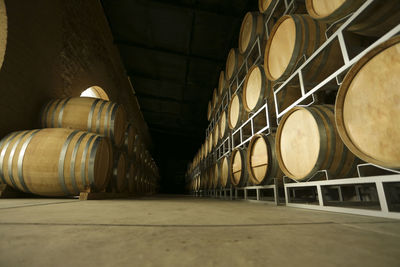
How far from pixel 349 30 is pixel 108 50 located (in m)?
7.16

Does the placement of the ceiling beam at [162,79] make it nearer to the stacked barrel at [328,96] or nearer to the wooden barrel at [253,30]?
the wooden barrel at [253,30]

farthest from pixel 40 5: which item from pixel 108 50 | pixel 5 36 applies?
pixel 108 50

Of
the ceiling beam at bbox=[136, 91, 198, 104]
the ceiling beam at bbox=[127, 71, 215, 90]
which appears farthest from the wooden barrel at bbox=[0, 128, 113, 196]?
the ceiling beam at bbox=[136, 91, 198, 104]

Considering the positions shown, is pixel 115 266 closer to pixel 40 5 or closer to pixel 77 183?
pixel 77 183

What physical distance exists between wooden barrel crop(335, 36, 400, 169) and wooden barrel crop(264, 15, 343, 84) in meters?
0.77

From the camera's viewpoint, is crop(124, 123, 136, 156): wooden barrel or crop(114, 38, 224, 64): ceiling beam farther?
crop(114, 38, 224, 64): ceiling beam

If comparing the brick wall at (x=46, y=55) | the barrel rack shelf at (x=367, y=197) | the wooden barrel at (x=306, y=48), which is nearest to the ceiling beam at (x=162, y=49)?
the brick wall at (x=46, y=55)

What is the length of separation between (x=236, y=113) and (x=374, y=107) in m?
3.02

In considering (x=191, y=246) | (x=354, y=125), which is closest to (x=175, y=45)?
(x=354, y=125)

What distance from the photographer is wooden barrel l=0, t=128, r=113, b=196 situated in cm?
256

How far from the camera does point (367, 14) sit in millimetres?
1504

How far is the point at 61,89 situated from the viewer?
4.34 m

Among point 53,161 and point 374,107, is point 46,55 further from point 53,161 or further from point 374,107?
point 374,107

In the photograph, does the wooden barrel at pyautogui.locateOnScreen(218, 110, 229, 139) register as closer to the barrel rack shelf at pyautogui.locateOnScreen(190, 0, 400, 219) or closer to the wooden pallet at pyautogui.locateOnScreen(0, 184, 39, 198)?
the barrel rack shelf at pyautogui.locateOnScreen(190, 0, 400, 219)
